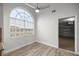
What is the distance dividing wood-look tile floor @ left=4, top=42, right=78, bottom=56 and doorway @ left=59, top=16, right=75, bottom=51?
120 mm

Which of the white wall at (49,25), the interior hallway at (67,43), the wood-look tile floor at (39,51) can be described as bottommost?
the wood-look tile floor at (39,51)

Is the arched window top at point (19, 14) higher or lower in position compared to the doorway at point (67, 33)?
higher

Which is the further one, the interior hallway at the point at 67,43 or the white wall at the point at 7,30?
the interior hallway at the point at 67,43

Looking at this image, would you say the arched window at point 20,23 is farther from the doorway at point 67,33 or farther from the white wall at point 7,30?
the doorway at point 67,33

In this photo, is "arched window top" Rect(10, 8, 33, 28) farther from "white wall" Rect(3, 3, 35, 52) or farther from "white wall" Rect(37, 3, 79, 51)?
"white wall" Rect(37, 3, 79, 51)

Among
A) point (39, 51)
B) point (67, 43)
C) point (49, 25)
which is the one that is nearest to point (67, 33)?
point (67, 43)

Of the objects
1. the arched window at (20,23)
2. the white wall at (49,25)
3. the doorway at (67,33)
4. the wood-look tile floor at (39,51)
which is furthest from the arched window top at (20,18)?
the doorway at (67,33)

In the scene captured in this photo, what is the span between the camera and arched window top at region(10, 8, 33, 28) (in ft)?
4.95

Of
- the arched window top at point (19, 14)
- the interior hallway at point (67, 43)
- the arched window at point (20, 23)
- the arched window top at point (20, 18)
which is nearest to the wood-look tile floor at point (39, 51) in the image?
the interior hallway at point (67, 43)

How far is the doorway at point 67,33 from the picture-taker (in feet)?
4.98

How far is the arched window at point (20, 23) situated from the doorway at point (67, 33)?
23.6 inches

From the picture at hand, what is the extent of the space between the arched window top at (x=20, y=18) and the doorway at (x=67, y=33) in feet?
2.04

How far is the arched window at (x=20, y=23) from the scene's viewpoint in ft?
4.94

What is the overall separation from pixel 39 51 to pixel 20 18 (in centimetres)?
72
